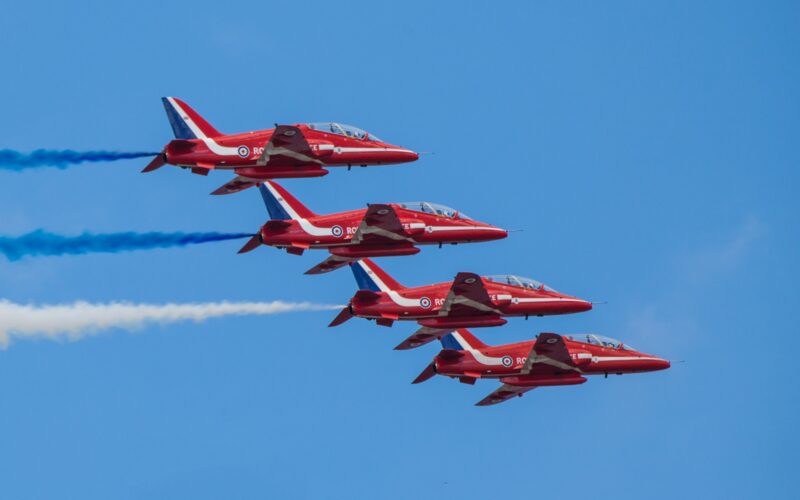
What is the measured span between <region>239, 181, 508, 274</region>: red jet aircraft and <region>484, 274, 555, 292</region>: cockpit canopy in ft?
7.78

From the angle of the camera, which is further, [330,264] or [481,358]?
[481,358]

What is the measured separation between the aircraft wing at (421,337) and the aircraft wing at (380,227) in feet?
22.9

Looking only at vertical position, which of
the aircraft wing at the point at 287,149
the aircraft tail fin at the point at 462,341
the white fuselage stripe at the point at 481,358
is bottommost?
the white fuselage stripe at the point at 481,358

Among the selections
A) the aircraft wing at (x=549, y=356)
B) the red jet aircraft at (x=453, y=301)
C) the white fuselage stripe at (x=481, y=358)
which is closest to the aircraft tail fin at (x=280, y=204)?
the red jet aircraft at (x=453, y=301)

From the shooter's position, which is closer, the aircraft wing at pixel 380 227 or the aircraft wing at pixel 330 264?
the aircraft wing at pixel 380 227

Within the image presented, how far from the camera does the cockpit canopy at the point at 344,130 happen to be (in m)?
96.1

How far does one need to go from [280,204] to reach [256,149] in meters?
4.30

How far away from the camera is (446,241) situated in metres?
98.1

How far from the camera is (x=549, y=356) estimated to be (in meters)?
101

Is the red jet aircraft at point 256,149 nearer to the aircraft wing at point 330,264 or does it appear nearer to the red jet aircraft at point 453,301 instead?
the aircraft wing at point 330,264

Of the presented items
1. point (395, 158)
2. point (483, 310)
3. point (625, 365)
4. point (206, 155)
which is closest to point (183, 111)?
point (206, 155)

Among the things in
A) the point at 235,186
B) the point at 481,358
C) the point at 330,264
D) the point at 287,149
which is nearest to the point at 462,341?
the point at 481,358

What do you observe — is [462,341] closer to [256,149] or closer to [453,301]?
[453,301]

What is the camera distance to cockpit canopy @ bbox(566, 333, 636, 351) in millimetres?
102812
